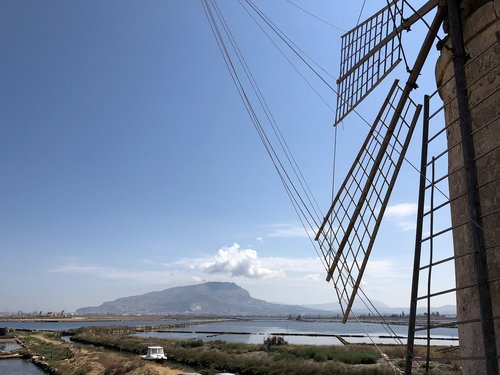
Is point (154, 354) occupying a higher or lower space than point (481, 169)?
lower

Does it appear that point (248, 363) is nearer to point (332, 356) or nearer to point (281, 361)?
point (281, 361)

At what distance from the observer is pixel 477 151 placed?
3480 mm

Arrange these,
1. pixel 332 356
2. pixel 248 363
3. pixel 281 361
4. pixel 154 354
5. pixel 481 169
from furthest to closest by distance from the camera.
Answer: pixel 154 354
pixel 332 356
pixel 248 363
pixel 281 361
pixel 481 169

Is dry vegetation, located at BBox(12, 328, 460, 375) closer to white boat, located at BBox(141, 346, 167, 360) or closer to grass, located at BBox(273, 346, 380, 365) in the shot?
grass, located at BBox(273, 346, 380, 365)

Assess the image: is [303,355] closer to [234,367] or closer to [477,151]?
[234,367]

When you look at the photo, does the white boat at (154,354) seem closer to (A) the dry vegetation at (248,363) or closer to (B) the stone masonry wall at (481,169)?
(A) the dry vegetation at (248,363)

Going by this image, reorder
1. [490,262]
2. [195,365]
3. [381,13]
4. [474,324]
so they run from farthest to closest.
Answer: [195,365] → [381,13] → [474,324] → [490,262]

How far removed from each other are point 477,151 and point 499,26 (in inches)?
39.3

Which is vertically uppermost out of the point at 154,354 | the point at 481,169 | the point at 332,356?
the point at 481,169

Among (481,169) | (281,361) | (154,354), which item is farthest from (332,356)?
(481,169)

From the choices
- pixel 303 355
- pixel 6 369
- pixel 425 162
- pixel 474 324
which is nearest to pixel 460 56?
pixel 425 162

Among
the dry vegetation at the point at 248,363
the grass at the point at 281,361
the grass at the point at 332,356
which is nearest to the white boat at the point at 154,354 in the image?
the dry vegetation at the point at 248,363

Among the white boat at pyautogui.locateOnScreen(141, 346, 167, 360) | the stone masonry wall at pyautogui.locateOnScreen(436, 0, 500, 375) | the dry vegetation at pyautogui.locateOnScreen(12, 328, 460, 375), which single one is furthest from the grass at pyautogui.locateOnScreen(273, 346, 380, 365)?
the stone masonry wall at pyautogui.locateOnScreen(436, 0, 500, 375)

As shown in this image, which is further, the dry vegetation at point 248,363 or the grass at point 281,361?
the grass at point 281,361
